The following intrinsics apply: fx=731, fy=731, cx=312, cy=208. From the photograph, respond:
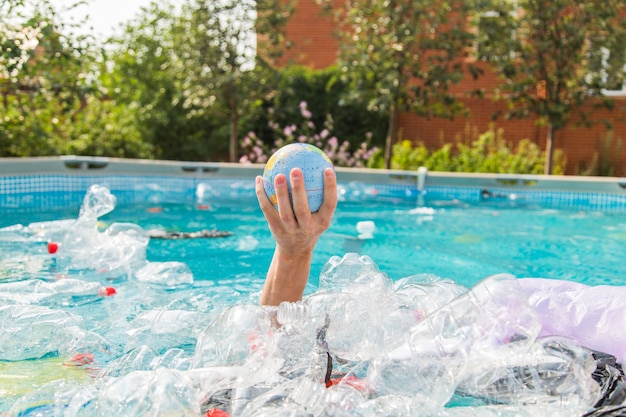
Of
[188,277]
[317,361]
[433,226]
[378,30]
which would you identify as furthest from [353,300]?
[378,30]

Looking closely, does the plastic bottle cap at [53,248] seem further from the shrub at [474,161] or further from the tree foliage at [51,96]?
the shrub at [474,161]

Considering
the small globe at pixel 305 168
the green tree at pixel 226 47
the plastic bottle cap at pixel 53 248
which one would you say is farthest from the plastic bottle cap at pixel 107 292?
the green tree at pixel 226 47

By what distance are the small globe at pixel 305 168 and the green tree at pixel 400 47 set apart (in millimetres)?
7934

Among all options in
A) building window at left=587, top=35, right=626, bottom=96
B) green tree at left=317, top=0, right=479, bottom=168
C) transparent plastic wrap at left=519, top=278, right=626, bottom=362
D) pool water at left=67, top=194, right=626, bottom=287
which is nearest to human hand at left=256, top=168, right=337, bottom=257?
transparent plastic wrap at left=519, top=278, right=626, bottom=362

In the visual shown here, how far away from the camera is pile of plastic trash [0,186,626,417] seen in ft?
7.31

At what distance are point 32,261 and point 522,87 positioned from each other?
26.1 ft

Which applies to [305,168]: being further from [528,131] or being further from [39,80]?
[528,131]

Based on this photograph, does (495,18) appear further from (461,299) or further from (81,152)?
(461,299)

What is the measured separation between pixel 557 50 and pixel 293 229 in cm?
927

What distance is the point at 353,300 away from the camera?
2.73 meters

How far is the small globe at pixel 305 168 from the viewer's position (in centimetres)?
238

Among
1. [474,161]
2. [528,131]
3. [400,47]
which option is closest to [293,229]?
[400,47]

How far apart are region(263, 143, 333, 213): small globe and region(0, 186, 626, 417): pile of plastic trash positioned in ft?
1.48

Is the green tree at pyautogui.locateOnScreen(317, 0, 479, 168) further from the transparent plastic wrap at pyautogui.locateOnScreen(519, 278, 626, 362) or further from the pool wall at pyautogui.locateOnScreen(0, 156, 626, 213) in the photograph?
Result: the transparent plastic wrap at pyautogui.locateOnScreen(519, 278, 626, 362)
